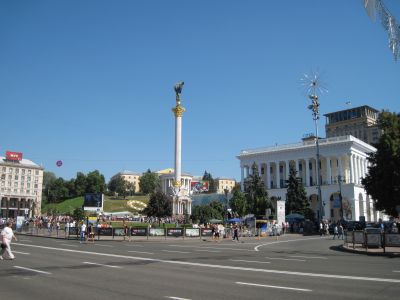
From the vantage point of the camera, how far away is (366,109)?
149 meters

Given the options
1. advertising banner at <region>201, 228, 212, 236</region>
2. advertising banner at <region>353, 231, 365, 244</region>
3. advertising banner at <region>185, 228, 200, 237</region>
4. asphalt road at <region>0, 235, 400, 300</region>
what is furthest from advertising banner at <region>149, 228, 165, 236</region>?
→ asphalt road at <region>0, 235, 400, 300</region>

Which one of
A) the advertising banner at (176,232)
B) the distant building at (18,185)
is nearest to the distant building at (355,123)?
the advertising banner at (176,232)

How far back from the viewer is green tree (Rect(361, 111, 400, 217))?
40.4 m

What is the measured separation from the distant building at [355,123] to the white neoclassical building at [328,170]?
46038 mm

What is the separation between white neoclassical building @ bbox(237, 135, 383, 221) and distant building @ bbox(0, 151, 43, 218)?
296 ft

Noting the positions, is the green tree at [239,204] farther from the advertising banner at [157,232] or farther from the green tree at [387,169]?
the green tree at [387,169]

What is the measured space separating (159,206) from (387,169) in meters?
49.1

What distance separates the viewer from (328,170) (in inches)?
3797

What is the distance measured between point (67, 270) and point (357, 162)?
92124 millimetres

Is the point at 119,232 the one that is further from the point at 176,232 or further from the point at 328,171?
the point at 328,171

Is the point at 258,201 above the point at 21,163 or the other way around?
the other way around

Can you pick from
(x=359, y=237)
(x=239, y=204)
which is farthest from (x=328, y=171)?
(x=359, y=237)

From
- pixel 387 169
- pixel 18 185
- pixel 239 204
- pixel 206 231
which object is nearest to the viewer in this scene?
pixel 387 169

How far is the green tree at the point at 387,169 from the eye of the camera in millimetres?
40438
